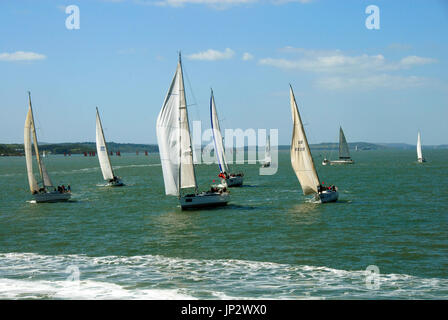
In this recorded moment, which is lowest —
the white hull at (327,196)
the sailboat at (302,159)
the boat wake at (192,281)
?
the boat wake at (192,281)

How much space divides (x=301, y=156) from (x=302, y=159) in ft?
1.18

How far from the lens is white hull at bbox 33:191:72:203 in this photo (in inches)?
2472

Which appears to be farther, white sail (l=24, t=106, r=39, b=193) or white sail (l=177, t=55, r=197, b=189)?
white sail (l=24, t=106, r=39, b=193)

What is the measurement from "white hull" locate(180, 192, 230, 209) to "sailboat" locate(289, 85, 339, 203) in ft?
28.9

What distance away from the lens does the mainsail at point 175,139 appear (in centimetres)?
4894

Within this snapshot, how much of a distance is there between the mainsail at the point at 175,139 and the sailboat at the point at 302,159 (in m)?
12.3

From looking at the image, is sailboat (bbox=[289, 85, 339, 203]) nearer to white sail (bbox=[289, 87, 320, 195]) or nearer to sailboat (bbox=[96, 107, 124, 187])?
white sail (bbox=[289, 87, 320, 195])

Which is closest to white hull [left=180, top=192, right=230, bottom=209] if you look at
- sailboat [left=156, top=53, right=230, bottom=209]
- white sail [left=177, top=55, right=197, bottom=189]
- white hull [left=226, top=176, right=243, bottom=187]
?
sailboat [left=156, top=53, right=230, bottom=209]

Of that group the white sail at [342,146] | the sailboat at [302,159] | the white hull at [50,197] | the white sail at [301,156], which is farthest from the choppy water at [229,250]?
the white sail at [342,146]

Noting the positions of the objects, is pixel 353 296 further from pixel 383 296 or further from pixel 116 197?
pixel 116 197

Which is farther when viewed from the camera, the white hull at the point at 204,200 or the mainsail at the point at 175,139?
the white hull at the point at 204,200

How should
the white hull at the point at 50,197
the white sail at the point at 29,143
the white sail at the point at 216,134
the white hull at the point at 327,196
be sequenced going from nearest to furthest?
the white hull at the point at 327,196 < the white sail at the point at 29,143 < the white hull at the point at 50,197 < the white sail at the point at 216,134

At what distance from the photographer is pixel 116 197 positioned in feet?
231

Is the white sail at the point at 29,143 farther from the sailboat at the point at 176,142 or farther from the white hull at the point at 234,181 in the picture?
the white hull at the point at 234,181
